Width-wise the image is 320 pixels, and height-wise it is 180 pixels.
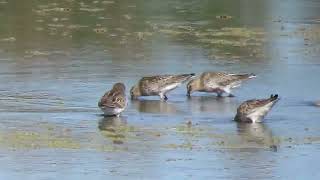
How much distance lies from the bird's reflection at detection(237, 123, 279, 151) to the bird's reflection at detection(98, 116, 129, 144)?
1.48 m

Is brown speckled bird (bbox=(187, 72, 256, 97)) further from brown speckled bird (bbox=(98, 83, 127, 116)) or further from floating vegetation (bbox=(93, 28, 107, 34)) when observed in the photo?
floating vegetation (bbox=(93, 28, 107, 34))

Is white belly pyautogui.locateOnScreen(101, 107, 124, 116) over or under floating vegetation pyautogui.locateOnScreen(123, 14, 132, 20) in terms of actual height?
over

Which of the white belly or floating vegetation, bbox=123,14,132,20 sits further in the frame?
floating vegetation, bbox=123,14,132,20

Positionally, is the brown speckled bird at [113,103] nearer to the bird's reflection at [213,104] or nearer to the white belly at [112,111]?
the white belly at [112,111]

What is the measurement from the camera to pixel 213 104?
62.8 feet

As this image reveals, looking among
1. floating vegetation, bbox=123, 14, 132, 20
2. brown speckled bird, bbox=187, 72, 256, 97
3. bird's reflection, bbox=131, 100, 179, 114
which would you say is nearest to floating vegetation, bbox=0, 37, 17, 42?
floating vegetation, bbox=123, 14, 132, 20

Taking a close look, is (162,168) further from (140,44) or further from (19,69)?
(140,44)

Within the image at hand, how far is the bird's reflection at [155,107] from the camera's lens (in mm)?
18172

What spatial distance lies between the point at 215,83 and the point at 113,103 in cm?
303

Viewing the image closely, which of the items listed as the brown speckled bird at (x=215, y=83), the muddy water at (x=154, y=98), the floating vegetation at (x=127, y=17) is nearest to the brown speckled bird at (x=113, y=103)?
the muddy water at (x=154, y=98)

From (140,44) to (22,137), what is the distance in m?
12.1

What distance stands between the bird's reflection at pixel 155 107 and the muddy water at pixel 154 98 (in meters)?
0.02

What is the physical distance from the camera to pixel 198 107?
18.7m

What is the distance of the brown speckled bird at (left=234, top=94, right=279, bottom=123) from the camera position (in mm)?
16859
